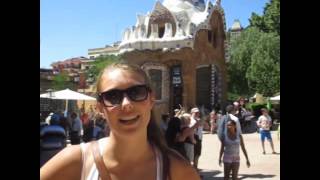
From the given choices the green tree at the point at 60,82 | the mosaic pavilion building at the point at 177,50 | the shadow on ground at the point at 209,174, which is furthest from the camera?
the green tree at the point at 60,82

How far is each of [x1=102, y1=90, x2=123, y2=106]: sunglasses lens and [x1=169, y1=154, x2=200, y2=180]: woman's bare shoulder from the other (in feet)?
1.01

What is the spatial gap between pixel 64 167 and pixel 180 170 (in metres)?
0.43

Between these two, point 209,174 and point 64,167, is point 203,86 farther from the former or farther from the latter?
point 64,167

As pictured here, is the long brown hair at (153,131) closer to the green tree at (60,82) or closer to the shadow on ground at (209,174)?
the shadow on ground at (209,174)

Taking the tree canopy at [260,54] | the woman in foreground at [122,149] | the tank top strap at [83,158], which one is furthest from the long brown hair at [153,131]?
the tree canopy at [260,54]

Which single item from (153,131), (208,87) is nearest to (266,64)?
(208,87)

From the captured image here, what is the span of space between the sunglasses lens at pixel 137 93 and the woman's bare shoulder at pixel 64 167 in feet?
0.99

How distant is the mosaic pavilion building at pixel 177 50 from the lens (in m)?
24.5

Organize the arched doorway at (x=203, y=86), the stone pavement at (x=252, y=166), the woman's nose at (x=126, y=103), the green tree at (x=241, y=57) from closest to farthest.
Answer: the woman's nose at (x=126, y=103) < the stone pavement at (x=252, y=166) < the arched doorway at (x=203, y=86) < the green tree at (x=241, y=57)

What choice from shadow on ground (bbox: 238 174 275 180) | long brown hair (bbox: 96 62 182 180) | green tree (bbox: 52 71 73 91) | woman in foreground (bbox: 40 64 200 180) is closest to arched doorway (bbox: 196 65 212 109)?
green tree (bbox: 52 71 73 91)

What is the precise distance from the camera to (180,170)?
5.70 feet

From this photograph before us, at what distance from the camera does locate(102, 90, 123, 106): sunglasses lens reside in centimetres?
168
